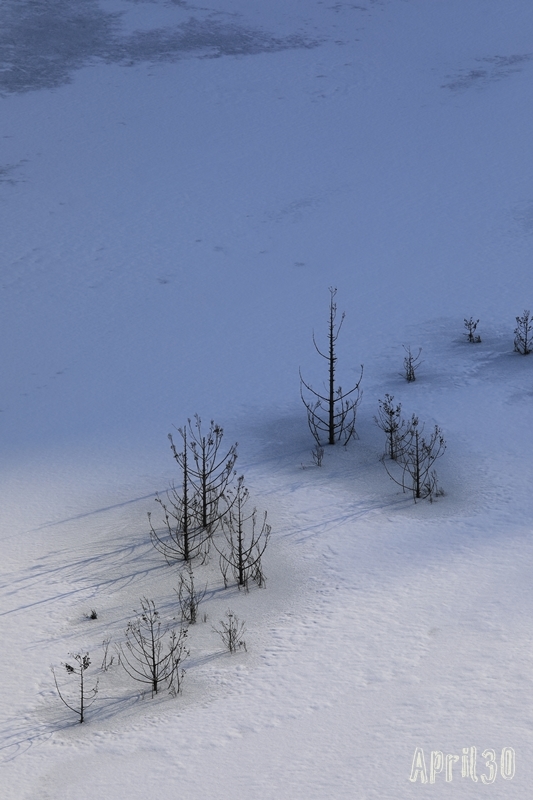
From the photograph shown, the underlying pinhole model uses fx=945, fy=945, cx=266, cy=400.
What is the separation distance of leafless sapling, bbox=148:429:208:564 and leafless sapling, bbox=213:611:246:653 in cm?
133

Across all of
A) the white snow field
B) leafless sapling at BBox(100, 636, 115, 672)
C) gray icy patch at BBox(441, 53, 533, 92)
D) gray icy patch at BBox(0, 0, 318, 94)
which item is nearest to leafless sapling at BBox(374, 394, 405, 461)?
the white snow field

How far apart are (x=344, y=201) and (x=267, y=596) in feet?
47.4

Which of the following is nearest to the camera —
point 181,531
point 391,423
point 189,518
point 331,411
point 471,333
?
point 181,531

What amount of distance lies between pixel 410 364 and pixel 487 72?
16.0m

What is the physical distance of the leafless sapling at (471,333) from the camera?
15.2 meters

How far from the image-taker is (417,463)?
1041cm

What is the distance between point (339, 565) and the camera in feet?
29.5

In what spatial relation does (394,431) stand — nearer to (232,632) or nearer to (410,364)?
(410,364)

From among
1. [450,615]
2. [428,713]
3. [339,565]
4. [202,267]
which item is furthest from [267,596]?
[202,267]

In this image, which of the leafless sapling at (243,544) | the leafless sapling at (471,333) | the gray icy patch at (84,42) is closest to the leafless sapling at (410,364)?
the leafless sapling at (471,333)

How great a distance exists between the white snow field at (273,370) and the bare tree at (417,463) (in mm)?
190

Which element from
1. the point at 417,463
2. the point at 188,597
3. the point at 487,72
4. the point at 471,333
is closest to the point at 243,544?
the point at 188,597

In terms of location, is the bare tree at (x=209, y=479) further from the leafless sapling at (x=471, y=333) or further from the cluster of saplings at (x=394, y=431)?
the leafless sapling at (x=471, y=333)

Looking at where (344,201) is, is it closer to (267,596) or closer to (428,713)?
(267,596)
